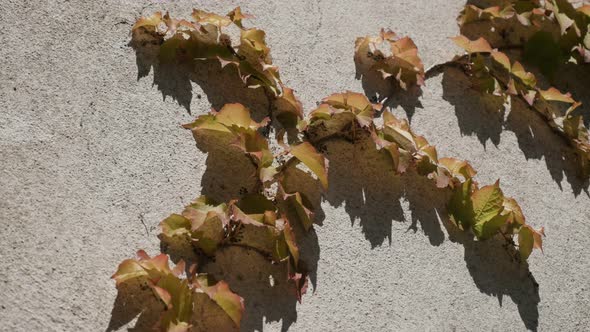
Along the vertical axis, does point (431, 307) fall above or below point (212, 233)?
below

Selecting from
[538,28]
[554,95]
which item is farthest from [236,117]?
[538,28]

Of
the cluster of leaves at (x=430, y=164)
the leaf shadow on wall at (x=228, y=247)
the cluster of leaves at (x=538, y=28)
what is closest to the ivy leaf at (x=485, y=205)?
the cluster of leaves at (x=430, y=164)

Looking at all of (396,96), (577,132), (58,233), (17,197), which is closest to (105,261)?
(58,233)

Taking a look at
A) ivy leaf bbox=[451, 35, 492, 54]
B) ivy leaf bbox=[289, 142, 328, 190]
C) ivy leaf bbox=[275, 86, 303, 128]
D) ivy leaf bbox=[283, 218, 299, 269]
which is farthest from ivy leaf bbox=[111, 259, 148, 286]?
ivy leaf bbox=[451, 35, 492, 54]

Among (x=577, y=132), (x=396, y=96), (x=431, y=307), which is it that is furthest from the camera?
(x=577, y=132)

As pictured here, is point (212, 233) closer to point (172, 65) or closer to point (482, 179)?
point (172, 65)

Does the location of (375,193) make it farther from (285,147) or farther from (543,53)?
(543,53)
